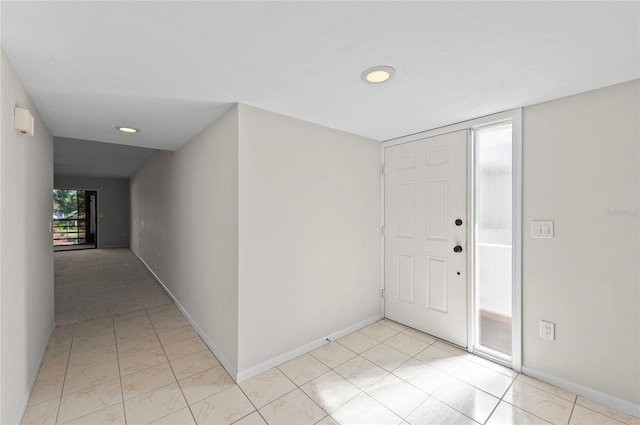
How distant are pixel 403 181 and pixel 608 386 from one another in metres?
2.27

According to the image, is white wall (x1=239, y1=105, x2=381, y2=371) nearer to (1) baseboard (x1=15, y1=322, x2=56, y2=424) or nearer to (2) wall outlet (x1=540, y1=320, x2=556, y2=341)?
(1) baseboard (x1=15, y1=322, x2=56, y2=424)

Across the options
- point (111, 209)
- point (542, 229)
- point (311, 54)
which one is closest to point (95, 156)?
point (111, 209)

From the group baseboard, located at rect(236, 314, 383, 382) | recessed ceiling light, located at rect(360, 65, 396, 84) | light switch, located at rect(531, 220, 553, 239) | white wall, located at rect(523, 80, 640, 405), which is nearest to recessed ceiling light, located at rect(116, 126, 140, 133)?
recessed ceiling light, located at rect(360, 65, 396, 84)

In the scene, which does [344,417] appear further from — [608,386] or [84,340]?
[84,340]

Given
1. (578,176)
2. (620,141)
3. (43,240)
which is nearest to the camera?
(620,141)

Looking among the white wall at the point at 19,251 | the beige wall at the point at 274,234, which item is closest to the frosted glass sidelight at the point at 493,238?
the beige wall at the point at 274,234

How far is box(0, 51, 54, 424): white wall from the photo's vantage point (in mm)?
A: 1483

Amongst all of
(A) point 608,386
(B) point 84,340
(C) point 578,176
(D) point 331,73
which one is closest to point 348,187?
(D) point 331,73

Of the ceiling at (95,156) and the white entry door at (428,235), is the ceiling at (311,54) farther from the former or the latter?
the ceiling at (95,156)

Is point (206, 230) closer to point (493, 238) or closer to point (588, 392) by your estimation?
point (493, 238)

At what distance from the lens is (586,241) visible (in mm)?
2000

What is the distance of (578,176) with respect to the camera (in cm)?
203

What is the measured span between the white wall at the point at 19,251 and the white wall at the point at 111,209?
7.74 meters

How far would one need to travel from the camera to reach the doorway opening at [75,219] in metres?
9.16
